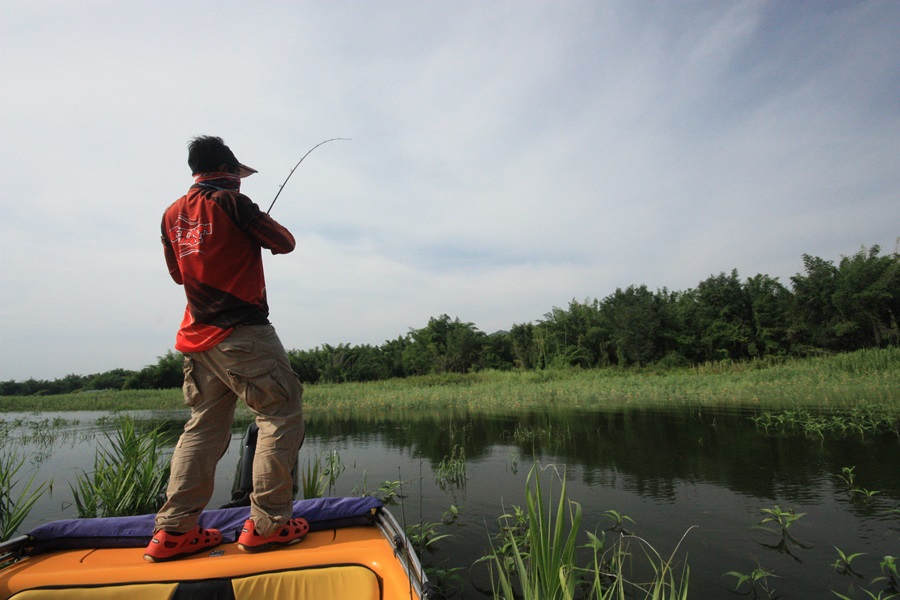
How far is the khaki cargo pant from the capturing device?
198 centimetres

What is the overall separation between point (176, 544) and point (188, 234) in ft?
4.47

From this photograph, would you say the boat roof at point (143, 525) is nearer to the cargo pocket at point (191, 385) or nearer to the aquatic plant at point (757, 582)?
the cargo pocket at point (191, 385)

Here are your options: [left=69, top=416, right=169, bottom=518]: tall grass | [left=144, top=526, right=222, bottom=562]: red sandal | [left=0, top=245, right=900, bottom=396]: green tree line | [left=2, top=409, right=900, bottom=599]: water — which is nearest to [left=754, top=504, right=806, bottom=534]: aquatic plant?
[left=2, top=409, right=900, bottom=599]: water

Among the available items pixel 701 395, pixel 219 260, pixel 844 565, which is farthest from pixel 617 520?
pixel 701 395

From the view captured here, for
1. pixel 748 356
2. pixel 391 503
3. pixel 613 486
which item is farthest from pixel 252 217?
pixel 748 356

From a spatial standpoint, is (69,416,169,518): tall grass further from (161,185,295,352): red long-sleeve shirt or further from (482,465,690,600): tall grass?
(482,465,690,600): tall grass

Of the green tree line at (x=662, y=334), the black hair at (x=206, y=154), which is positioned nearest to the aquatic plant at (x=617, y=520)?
the black hair at (x=206, y=154)

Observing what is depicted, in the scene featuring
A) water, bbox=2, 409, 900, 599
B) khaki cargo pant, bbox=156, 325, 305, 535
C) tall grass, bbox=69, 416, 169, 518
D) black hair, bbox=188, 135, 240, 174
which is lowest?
water, bbox=2, 409, 900, 599

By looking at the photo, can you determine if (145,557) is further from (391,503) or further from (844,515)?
(844,515)

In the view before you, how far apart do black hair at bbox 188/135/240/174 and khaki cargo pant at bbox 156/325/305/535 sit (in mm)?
899

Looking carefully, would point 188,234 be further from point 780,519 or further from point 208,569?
point 780,519

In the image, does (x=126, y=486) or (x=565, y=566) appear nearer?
(x=565, y=566)

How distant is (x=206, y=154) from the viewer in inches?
91.4

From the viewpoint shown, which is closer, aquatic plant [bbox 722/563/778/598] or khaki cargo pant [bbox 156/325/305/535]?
khaki cargo pant [bbox 156/325/305/535]
